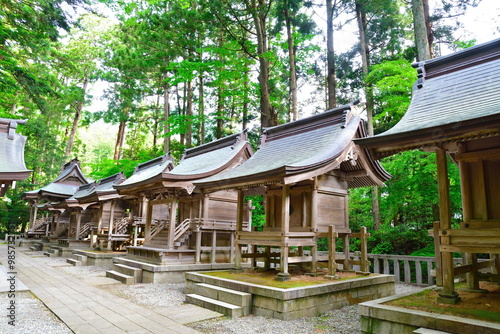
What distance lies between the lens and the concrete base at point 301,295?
21.1 feet

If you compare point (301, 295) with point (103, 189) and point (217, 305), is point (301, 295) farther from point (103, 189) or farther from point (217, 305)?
point (103, 189)

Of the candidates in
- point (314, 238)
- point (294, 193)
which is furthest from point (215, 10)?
point (314, 238)

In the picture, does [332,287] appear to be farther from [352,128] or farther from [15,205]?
[15,205]

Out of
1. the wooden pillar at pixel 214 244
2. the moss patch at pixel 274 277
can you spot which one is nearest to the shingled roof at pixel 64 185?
the wooden pillar at pixel 214 244

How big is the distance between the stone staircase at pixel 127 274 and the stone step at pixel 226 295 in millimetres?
3391

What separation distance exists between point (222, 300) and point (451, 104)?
6.31m

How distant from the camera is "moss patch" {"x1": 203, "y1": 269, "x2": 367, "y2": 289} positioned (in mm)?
7273

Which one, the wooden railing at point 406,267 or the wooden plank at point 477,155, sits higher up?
the wooden plank at point 477,155

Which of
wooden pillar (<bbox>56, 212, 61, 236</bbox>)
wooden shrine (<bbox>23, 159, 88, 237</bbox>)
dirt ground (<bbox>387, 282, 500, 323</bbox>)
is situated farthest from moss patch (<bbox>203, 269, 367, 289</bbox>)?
wooden pillar (<bbox>56, 212, 61, 236</bbox>)

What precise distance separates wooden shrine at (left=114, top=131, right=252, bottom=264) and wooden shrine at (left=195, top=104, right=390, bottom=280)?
7.05 ft

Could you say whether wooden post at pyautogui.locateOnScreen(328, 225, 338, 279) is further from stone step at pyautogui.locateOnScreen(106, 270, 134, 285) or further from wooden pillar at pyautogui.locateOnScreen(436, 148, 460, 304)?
stone step at pyautogui.locateOnScreen(106, 270, 134, 285)

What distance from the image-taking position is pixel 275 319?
641 centimetres

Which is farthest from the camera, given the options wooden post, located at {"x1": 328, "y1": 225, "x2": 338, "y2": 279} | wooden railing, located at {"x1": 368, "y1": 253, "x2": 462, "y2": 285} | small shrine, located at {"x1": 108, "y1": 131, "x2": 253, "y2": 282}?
small shrine, located at {"x1": 108, "y1": 131, "x2": 253, "y2": 282}

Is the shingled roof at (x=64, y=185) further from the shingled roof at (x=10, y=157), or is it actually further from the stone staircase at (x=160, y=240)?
the stone staircase at (x=160, y=240)
